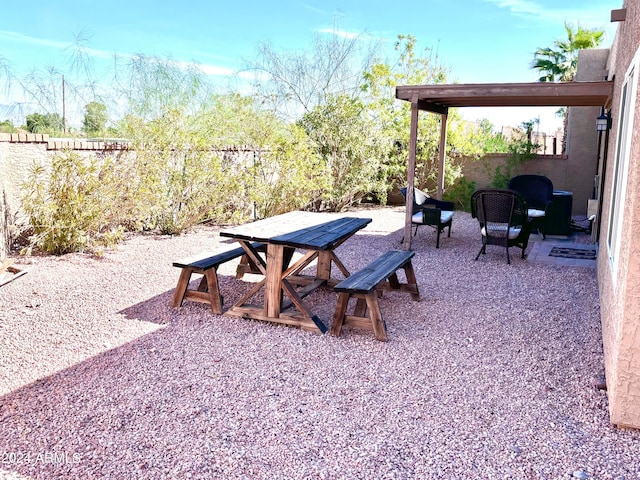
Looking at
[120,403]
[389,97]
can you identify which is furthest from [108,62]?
[120,403]

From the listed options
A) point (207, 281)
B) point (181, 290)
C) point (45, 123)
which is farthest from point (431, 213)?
point (45, 123)

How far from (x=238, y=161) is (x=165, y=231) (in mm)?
1763

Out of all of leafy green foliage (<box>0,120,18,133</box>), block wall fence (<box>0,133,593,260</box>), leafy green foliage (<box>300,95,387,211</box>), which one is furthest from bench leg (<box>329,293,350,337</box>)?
leafy green foliage (<box>300,95,387,211</box>)

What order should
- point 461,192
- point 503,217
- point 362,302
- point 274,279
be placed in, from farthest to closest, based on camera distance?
point 461,192, point 503,217, point 274,279, point 362,302

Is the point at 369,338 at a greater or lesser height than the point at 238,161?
lesser

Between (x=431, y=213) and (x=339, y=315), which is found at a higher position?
(x=431, y=213)

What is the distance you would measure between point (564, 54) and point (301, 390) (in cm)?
1686

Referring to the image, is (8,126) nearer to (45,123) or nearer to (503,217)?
(45,123)

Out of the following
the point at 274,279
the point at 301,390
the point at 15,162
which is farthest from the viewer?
the point at 15,162

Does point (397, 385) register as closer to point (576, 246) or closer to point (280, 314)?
point (280, 314)

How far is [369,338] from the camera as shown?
13.8 feet

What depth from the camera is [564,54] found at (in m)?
17.1

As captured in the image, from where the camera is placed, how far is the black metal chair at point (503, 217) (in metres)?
6.92

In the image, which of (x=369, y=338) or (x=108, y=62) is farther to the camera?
(x=108, y=62)
